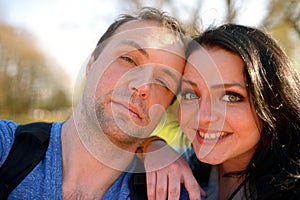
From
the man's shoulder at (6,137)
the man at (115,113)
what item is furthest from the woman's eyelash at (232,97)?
the man's shoulder at (6,137)

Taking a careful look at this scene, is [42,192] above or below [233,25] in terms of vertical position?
below

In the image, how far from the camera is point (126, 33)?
2422 millimetres

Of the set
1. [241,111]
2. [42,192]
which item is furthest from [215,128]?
[42,192]

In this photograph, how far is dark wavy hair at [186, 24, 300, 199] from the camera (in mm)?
2035

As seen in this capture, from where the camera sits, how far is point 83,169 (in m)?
2.20

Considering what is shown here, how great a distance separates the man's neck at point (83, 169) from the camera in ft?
6.97

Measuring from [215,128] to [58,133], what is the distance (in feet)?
2.94

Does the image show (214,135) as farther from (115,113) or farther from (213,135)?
(115,113)

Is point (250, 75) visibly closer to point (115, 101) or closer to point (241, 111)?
point (241, 111)

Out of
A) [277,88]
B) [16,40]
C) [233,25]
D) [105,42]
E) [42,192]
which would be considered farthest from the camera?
[16,40]

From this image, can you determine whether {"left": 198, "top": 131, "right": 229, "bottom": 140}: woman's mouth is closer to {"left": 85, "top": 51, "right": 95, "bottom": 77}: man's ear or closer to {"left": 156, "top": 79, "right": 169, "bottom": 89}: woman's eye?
{"left": 156, "top": 79, "right": 169, "bottom": 89}: woman's eye

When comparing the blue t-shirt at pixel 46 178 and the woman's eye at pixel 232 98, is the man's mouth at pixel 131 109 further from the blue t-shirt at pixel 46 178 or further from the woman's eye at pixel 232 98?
the woman's eye at pixel 232 98

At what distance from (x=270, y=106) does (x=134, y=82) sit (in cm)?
78

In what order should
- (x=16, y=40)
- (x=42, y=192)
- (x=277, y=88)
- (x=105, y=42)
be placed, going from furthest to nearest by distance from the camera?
1. (x=16, y=40)
2. (x=105, y=42)
3. (x=277, y=88)
4. (x=42, y=192)
